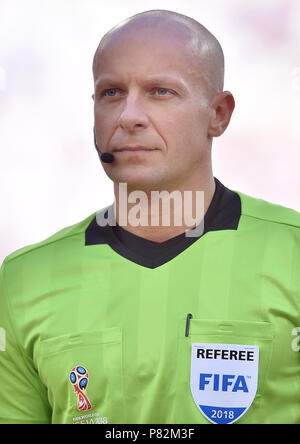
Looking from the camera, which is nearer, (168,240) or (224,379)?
(224,379)

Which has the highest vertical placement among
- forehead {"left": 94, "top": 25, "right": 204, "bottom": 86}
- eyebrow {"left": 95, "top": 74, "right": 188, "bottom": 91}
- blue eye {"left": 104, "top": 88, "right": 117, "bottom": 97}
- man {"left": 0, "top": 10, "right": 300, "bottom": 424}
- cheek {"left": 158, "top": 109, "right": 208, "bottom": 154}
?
forehead {"left": 94, "top": 25, "right": 204, "bottom": 86}

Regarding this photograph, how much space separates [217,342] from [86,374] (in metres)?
0.51

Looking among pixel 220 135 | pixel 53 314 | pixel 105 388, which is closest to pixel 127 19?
pixel 220 135

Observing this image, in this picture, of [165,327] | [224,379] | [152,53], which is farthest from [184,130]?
[224,379]

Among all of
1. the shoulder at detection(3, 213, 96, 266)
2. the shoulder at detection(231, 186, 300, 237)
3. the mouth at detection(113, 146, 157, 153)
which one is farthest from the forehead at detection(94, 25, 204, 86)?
the shoulder at detection(3, 213, 96, 266)

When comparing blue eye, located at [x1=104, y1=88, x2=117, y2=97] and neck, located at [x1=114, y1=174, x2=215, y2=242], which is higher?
blue eye, located at [x1=104, y1=88, x2=117, y2=97]

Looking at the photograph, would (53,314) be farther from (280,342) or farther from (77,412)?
(280,342)

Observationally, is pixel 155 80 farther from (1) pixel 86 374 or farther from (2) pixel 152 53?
(1) pixel 86 374

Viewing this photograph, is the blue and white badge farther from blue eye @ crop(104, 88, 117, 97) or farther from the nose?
blue eye @ crop(104, 88, 117, 97)

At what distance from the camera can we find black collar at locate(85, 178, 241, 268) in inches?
140

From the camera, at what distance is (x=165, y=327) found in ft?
11.3
